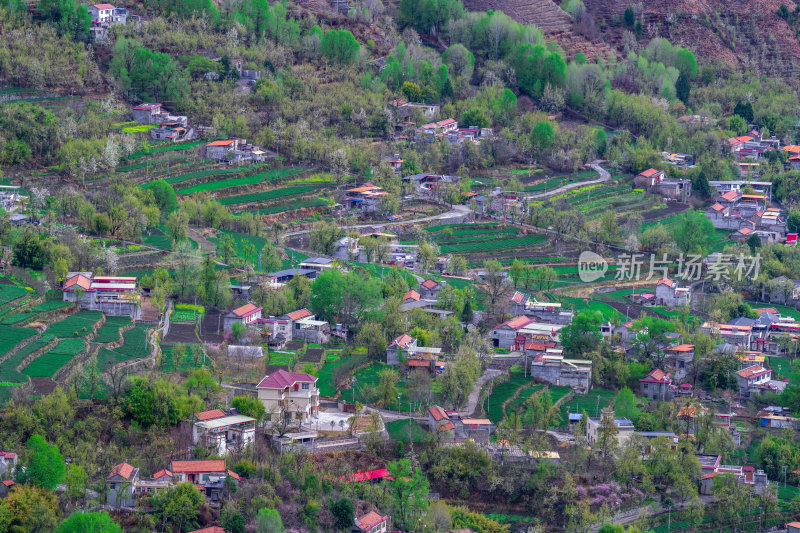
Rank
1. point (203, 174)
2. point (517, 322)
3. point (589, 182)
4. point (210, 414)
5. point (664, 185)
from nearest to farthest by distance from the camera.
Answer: point (210, 414)
point (517, 322)
point (203, 174)
point (664, 185)
point (589, 182)

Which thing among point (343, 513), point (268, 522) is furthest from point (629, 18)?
point (268, 522)

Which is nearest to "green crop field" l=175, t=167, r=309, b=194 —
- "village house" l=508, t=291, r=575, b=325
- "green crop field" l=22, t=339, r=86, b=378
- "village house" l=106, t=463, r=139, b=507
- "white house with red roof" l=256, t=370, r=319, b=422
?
"village house" l=508, t=291, r=575, b=325

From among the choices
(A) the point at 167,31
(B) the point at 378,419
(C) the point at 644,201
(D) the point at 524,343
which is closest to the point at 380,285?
(D) the point at 524,343

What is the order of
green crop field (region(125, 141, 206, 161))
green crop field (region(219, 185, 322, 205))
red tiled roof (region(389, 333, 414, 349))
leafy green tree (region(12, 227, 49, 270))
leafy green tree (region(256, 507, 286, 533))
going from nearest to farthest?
leafy green tree (region(256, 507, 286, 533))
red tiled roof (region(389, 333, 414, 349))
leafy green tree (region(12, 227, 49, 270))
green crop field (region(219, 185, 322, 205))
green crop field (region(125, 141, 206, 161))

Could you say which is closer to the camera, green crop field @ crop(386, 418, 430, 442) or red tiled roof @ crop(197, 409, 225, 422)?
red tiled roof @ crop(197, 409, 225, 422)

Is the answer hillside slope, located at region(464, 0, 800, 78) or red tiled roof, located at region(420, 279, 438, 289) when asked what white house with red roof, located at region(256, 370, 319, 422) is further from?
hillside slope, located at region(464, 0, 800, 78)

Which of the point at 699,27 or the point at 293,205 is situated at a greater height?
the point at 699,27

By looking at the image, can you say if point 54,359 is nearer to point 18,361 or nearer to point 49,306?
point 18,361
